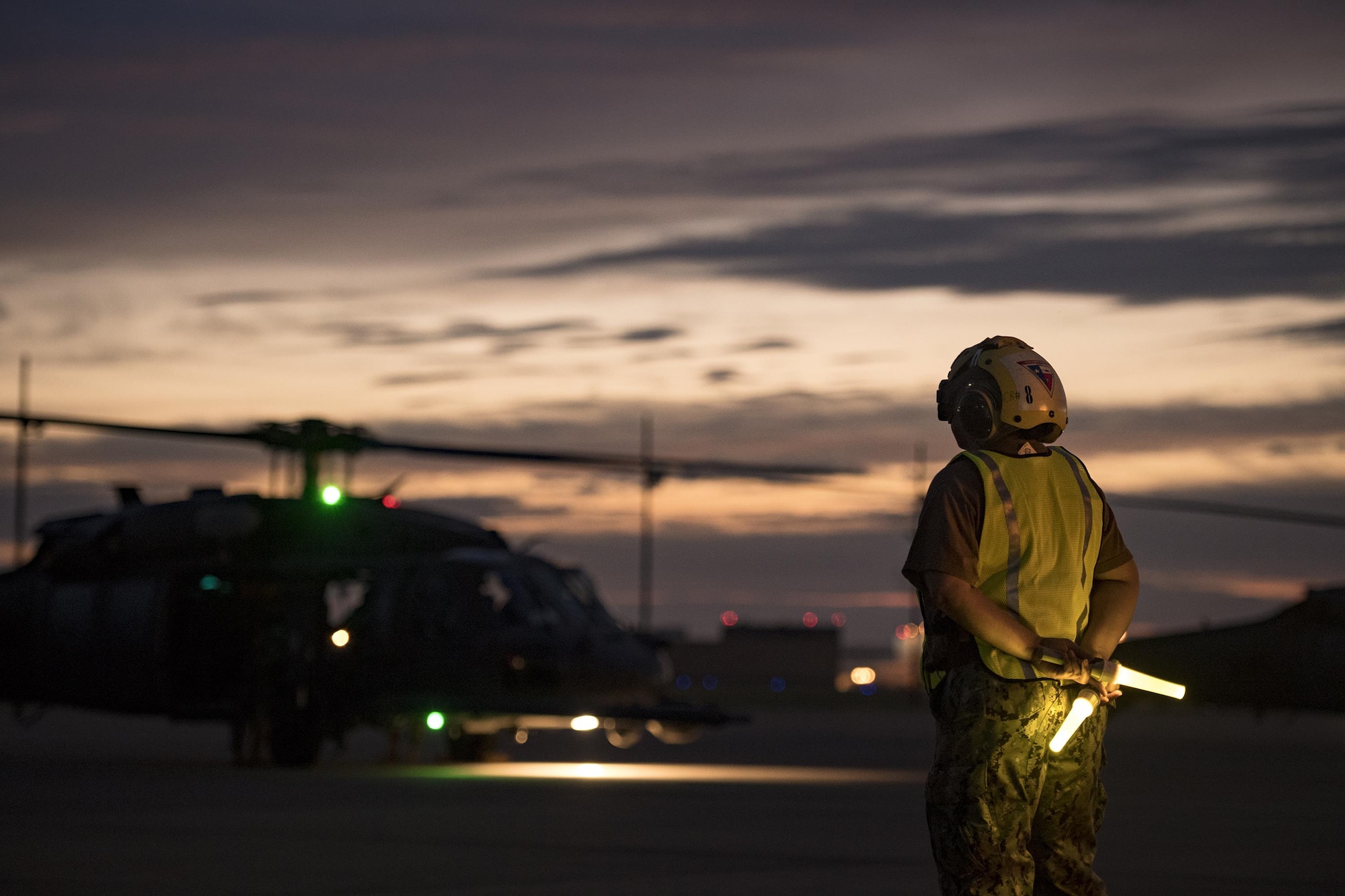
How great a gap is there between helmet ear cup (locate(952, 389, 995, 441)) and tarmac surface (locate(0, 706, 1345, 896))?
4.54 meters

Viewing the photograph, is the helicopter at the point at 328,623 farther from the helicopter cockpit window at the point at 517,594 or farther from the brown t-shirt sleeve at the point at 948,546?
the brown t-shirt sleeve at the point at 948,546

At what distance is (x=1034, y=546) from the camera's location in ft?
19.4

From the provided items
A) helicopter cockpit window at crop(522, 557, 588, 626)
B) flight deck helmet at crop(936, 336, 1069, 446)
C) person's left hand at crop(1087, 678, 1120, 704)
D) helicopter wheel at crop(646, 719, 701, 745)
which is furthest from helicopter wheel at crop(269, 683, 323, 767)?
person's left hand at crop(1087, 678, 1120, 704)

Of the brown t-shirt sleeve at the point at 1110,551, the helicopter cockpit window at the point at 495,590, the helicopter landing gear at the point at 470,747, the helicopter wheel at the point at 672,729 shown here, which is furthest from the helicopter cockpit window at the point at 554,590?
the brown t-shirt sleeve at the point at 1110,551

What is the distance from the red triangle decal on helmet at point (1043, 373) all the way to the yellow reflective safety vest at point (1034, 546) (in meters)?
0.21

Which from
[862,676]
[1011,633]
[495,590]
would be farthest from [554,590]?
[862,676]

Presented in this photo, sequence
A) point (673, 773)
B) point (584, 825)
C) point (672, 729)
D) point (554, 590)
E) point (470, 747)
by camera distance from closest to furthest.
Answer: point (584, 825)
point (672, 729)
point (673, 773)
point (554, 590)
point (470, 747)

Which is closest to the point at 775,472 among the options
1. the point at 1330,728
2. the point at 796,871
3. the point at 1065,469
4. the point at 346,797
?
the point at 346,797

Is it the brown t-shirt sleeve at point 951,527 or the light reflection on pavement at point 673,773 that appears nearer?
the brown t-shirt sleeve at point 951,527

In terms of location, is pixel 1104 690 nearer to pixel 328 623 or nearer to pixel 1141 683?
pixel 1141 683

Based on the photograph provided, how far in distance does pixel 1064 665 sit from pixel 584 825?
27.3 feet

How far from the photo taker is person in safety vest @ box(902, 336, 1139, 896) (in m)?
5.77

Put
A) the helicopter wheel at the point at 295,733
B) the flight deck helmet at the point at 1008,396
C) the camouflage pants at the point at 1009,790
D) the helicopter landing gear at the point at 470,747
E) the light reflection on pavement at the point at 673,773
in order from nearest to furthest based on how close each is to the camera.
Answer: the camouflage pants at the point at 1009,790 → the flight deck helmet at the point at 1008,396 → the light reflection on pavement at the point at 673,773 → the helicopter wheel at the point at 295,733 → the helicopter landing gear at the point at 470,747

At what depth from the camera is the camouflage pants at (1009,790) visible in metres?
5.75
